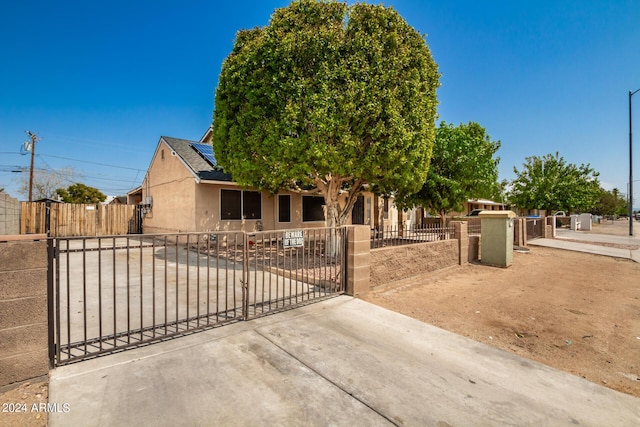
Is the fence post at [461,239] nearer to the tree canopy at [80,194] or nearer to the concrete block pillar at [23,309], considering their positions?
the concrete block pillar at [23,309]

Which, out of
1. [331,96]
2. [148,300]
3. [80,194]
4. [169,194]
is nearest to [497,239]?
[331,96]

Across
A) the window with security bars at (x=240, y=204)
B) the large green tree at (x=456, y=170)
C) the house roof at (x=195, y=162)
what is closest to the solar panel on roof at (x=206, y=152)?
the house roof at (x=195, y=162)

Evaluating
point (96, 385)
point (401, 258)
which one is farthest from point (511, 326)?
point (96, 385)

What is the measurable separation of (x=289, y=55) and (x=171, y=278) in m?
6.84

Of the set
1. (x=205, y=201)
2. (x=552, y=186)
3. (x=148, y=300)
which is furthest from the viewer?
(x=552, y=186)

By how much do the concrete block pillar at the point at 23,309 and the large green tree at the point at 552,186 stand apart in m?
33.4

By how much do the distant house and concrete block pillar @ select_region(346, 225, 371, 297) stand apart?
8.15 meters

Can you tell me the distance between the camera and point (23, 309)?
276 centimetres

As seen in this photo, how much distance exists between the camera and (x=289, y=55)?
8367 millimetres

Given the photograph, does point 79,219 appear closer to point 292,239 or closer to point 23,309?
point 292,239

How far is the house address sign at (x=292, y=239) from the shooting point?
5.22 meters

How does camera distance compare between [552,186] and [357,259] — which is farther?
[552,186]

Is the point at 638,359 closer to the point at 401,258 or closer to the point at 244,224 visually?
the point at 401,258

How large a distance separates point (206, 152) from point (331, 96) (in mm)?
10100
